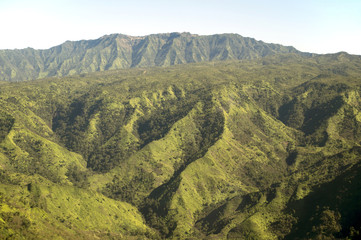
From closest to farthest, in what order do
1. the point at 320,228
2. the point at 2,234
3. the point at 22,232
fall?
the point at 2,234
the point at 22,232
the point at 320,228

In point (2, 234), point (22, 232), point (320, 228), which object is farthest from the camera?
point (320, 228)

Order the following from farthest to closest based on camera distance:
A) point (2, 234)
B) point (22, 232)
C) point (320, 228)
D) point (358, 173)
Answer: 1. point (358, 173)
2. point (320, 228)
3. point (22, 232)
4. point (2, 234)

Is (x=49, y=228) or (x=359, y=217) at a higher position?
(x=359, y=217)

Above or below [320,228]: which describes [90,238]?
below

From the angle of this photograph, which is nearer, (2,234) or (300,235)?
(2,234)

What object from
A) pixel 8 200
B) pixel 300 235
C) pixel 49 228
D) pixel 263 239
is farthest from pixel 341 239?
pixel 8 200

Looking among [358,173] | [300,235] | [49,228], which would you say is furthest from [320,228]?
[49,228]

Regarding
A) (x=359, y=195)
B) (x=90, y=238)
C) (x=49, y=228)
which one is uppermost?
(x=359, y=195)

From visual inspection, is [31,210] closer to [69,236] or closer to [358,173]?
[69,236]

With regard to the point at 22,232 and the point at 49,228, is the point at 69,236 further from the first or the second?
the point at 22,232
